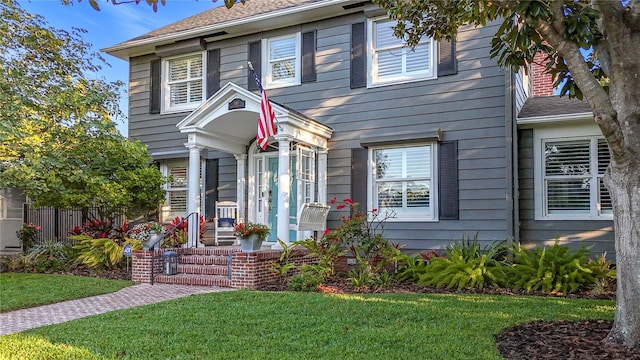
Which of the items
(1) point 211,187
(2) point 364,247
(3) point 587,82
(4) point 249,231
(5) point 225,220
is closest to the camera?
(3) point 587,82

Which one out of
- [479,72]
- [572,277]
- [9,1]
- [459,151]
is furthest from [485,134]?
[9,1]

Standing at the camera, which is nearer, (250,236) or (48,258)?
(250,236)

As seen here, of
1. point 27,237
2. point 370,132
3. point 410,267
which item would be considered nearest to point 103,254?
point 27,237

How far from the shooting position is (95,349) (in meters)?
4.44

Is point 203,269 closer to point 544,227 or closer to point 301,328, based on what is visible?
point 301,328

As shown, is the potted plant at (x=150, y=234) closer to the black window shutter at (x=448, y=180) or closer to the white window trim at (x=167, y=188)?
the white window trim at (x=167, y=188)

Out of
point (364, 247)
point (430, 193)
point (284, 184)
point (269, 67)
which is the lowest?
point (364, 247)

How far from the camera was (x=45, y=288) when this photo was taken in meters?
8.16

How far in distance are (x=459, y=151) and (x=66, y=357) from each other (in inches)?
276

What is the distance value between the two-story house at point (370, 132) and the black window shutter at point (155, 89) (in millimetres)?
60

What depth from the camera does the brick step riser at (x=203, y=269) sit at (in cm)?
878

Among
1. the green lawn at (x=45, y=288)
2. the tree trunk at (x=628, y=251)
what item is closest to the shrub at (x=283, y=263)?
the green lawn at (x=45, y=288)

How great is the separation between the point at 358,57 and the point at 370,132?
151cm

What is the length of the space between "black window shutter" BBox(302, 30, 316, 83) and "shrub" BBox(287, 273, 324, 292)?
438 cm
